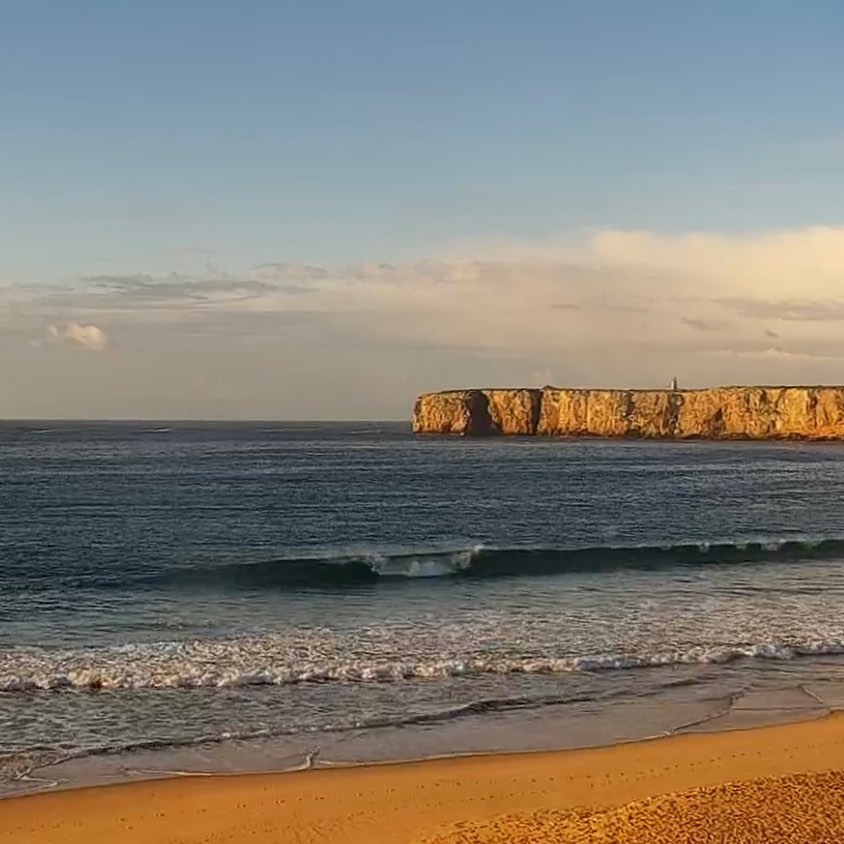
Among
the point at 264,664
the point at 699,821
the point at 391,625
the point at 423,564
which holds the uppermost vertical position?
the point at 699,821

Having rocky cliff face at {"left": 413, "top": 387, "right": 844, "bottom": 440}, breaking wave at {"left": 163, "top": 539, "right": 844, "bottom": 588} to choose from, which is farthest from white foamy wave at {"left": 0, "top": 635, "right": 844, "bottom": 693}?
rocky cliff face at {"left": 413, "top": 387, "right": 844, "bottom": 440}

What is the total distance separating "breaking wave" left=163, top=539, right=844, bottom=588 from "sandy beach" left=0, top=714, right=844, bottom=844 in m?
18.0

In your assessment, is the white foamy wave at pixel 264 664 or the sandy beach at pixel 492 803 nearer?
the sandy beach at pixel 492 803

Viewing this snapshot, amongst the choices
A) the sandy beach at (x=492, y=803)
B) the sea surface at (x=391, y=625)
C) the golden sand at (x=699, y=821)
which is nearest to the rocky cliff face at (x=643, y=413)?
the sea surface at (x=391, y=625)

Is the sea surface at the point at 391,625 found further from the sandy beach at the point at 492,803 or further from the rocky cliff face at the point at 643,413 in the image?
the rocky cliff face at the point at 643,413

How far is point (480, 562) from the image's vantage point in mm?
35219

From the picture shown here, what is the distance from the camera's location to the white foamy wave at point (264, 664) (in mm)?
17953

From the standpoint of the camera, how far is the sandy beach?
11.1m

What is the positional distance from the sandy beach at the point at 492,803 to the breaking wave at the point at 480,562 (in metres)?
18.0

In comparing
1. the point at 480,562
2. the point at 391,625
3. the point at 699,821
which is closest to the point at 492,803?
the point at 699,821

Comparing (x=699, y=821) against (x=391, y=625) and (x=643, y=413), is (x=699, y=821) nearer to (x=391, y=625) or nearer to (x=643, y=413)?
(x=391, y=625)

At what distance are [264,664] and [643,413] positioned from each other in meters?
145

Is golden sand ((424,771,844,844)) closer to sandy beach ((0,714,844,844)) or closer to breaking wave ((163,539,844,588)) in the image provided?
sandy beach ((0,714,844,844))

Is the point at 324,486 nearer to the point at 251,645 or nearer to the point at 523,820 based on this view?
the point at 251,645
